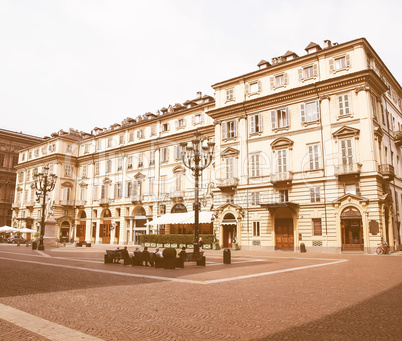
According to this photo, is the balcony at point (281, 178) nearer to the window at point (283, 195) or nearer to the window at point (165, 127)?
the window at point (283, 195)

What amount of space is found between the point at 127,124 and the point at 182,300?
46.8m

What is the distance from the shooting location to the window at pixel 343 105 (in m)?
29.4

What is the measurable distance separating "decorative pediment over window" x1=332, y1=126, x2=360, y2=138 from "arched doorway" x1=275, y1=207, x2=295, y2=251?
794cm

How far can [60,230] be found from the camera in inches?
2154

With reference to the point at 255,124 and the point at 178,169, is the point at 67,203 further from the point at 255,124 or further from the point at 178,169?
the point at 255,124

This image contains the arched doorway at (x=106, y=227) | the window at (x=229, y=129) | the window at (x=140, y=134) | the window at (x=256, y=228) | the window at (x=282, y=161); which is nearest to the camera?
the window at (x=282, y=161)

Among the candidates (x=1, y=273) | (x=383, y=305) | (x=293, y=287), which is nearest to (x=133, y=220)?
(x=1, y=273)

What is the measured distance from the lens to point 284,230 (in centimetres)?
3192

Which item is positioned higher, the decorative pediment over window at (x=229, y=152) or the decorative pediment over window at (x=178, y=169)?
the decorative pediment over window at (x=229, y=152)

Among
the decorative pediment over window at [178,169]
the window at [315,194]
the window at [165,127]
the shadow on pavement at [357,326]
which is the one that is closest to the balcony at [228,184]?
the decorative pediment over window at [178,169]

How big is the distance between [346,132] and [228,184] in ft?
39.6

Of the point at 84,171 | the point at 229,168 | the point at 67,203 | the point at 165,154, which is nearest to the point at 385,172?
the point at 229,168

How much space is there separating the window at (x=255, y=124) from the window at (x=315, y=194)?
26.2ft

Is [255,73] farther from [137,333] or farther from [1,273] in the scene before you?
[137,333]
